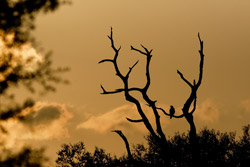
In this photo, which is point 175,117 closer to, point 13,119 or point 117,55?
point 117,55

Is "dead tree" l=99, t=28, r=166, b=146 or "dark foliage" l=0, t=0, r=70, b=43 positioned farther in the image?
"dead tree" l=99, t=28, r=166, b=146

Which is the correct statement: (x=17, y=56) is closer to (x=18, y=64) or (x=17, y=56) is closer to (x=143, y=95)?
(x=18, y=64)

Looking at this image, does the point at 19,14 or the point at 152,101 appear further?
the point at 152,101

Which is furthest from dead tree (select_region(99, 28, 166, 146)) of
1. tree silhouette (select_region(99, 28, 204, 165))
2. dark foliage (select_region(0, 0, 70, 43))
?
dark foliage (select_region(0, 0, 70, 43))

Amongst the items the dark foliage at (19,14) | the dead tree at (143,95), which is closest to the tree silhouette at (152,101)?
the dead tree at (143,95)

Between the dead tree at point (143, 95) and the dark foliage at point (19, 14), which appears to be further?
the dead tree at point (143, 95)

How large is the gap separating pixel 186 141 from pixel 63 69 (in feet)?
105

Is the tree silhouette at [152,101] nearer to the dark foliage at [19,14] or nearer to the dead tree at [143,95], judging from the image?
the dead tree at [143,95]

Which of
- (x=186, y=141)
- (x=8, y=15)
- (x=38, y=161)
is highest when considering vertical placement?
(x=186, y=141)

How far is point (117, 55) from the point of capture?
22.9m

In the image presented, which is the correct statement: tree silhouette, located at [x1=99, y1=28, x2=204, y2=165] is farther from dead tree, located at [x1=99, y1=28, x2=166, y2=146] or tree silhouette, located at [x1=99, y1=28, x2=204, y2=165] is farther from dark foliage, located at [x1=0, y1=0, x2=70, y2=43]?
dark foliage, located at [x1=0, y1=0, x2=70, y2=43]

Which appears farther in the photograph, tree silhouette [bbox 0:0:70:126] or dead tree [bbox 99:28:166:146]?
dead tree [bbox 99:28:166:146]

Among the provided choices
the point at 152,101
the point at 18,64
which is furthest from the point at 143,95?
the point at 18,64

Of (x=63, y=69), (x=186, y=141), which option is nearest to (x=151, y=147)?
(x=186, y=141)
